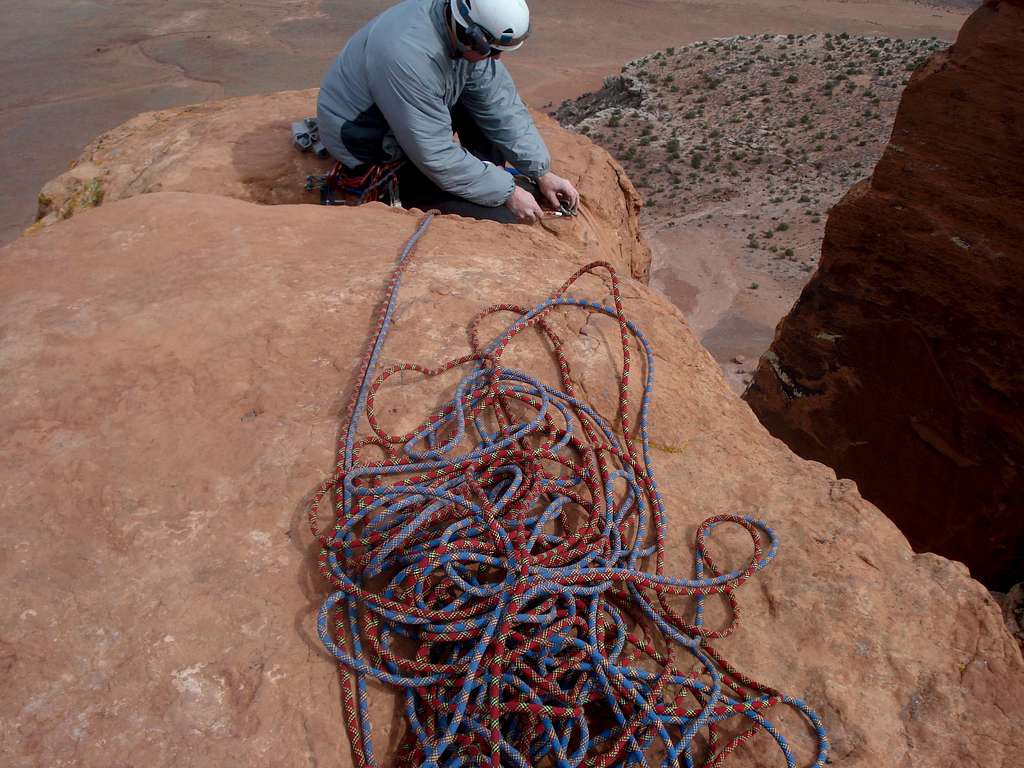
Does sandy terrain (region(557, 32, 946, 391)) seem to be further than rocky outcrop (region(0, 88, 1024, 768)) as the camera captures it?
Yes

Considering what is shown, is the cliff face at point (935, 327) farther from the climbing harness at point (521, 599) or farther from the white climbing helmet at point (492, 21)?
the climbing harness at point (521, 599)

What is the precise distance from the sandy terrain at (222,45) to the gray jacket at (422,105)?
29.5 ft

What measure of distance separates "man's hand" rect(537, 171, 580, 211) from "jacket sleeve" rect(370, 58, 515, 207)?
0.39 m

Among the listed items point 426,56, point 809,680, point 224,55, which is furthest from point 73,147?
point 809,680

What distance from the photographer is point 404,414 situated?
225 cm

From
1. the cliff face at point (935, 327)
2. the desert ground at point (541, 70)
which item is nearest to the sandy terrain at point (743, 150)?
the desert ground at point (541, 70)

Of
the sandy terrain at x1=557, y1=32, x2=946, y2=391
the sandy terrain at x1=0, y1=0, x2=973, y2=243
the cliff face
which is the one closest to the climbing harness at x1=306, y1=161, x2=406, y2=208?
the cliff face

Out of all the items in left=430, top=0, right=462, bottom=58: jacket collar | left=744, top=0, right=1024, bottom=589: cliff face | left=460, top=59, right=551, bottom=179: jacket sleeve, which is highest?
left=430, top=0, right=462, bottom=58: jacket collar

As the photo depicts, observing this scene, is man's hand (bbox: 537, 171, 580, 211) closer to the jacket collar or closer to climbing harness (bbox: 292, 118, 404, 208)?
climbing harness (bbox: 292, 118, 404, 208)

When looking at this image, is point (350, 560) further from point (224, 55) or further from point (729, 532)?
point (224, 55)

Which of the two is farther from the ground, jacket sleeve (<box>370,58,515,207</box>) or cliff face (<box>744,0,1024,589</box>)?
jacket sleeve (<box>370,58,515,207</box>)

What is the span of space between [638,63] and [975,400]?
16.5 meters

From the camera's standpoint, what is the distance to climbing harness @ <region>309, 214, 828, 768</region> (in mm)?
1672

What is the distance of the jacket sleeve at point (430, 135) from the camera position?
342 centimetres
